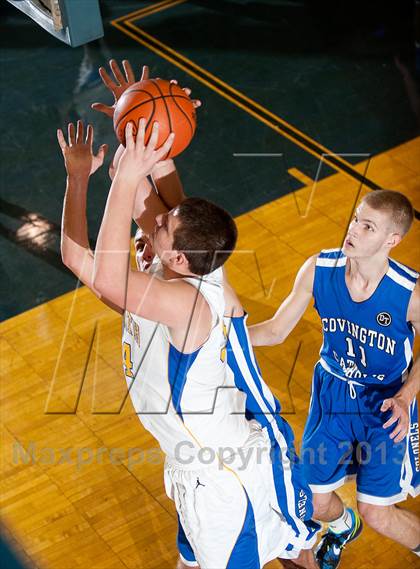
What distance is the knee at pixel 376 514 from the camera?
5.59m

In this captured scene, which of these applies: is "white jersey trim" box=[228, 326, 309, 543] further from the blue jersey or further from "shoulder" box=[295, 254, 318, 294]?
"shoulder" box=[295, 254, 318, 294]

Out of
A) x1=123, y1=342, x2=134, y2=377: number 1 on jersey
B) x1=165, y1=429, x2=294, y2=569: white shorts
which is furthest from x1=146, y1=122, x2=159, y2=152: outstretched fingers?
x1=165, y1=429, x2=294, y2=569: white shorts

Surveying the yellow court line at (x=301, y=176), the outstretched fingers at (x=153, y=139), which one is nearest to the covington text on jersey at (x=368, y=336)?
the outstretched fingers at (x=153, y=139)

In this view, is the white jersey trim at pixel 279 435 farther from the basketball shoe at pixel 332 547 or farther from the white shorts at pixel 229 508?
the basketball shoe at pixel 332 547

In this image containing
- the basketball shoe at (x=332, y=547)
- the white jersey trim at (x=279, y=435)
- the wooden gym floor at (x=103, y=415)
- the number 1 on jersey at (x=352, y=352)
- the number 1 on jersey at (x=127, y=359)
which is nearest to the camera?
the number 1 on jersey at (x=127, y=359)

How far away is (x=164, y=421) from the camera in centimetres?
483

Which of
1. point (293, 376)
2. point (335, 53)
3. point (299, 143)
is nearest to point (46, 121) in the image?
point (299, 143)

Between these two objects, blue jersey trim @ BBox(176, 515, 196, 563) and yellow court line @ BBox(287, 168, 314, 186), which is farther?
yellow court line @ BBox(287, 168, 314, 186)

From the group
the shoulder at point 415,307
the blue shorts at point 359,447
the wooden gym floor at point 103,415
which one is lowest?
the wooden gym floor at point 103,415

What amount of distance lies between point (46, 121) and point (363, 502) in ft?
20.2

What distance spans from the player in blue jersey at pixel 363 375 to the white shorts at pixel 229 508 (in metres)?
0.64

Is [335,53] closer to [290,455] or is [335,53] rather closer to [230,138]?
[230,138]

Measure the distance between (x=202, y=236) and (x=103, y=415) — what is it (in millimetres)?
3062

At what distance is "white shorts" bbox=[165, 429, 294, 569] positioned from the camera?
4.98 meters
